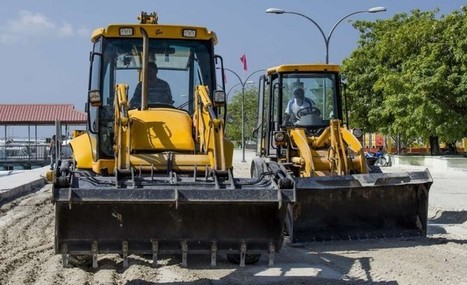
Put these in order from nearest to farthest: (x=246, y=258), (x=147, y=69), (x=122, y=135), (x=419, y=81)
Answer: (x=122, y=135) → (x=246, y=258) → (x=147, y=69) → (x=419, y=81)

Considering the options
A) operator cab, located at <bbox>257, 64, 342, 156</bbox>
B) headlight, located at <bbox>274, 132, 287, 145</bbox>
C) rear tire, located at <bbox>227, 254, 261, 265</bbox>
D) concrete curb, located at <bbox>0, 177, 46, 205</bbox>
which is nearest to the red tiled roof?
concrete curb, located at <bbox>0, 177, 46, 205</bbox>

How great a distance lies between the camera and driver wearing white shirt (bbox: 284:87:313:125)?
13844 millimetres

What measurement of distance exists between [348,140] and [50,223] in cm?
581

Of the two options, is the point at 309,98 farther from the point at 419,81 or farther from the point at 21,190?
the point at 419,81

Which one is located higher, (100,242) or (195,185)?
(195,185)

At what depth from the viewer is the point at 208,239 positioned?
737cm

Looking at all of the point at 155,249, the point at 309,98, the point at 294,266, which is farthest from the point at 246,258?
the point at 309,98

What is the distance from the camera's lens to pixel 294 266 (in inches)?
357

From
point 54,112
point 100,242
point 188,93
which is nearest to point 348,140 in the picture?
point 188,93

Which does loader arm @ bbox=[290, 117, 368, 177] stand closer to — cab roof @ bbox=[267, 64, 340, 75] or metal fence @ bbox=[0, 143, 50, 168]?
cab roof @ bbox=[267, 64, 340, 75]

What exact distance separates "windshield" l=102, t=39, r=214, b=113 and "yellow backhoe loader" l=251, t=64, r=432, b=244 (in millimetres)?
1417

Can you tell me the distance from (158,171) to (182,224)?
99cm

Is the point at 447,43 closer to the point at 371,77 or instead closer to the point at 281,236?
the point at 371,77

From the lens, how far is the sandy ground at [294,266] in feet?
27.0
